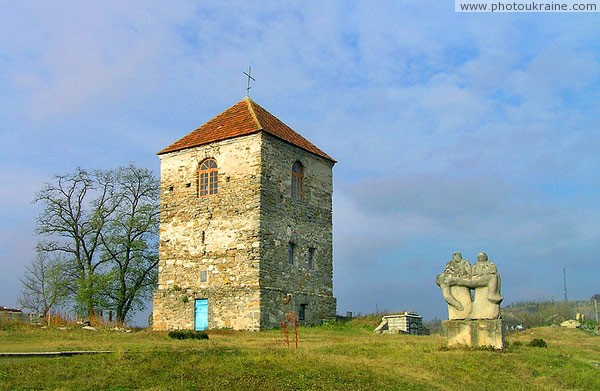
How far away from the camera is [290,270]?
31719 millimetres

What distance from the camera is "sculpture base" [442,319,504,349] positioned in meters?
18.6

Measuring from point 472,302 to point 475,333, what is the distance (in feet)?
2.97

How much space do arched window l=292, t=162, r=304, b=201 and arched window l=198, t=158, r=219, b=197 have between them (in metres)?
3.85

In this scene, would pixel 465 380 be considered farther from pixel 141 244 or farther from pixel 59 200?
pixel 59 200

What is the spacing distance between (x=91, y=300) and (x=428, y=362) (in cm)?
2749

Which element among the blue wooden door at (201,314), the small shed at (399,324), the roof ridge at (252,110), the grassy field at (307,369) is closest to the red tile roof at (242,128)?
the roof ridge at (252,110)

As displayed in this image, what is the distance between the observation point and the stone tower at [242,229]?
98.7ft

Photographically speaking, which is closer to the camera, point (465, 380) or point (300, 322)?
point (465, 380)

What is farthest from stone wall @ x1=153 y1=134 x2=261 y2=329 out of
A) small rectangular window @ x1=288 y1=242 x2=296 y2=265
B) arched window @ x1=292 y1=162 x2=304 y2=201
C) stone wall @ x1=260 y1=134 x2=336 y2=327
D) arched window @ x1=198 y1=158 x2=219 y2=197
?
arched window @ x1=292 y1=162 x2=304 y2=201

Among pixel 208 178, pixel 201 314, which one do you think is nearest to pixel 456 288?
pixel 201 314

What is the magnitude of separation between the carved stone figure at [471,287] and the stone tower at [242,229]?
11654mm

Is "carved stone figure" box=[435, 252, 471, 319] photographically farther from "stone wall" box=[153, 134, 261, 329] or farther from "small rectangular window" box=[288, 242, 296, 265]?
"small rectangular window" box=[288, 242, 296, 265]

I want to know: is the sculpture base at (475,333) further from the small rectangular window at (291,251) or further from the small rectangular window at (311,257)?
the small rectangular window at (311,257)

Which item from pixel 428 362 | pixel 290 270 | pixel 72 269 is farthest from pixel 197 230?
pixel 428 362
